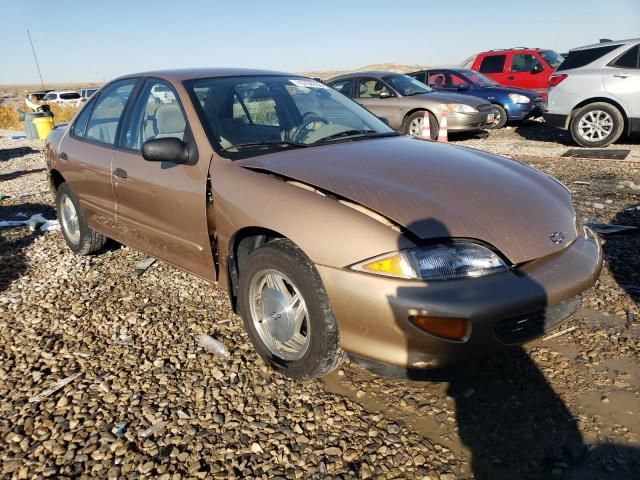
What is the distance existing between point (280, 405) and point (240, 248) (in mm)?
882

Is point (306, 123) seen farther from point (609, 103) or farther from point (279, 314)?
point (609, 103)

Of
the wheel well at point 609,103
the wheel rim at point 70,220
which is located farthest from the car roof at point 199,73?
the wheel well at point 609,103

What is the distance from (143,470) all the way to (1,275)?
119 inches

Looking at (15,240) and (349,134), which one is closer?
(349,134)

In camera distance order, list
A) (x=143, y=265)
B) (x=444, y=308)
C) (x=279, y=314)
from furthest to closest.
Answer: (x=143, y=265), (x=279, y=314), (x=444, y=308)

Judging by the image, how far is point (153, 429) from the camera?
231 centimetres

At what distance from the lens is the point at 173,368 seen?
2.80 m

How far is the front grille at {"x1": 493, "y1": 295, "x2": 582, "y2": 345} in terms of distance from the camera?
210cm

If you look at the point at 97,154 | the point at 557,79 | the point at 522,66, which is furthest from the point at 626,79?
the point at 97,154

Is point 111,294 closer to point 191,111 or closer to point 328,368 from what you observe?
point 191,111

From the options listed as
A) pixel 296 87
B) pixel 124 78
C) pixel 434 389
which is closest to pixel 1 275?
pixel 124 78

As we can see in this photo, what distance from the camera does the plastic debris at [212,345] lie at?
292 cm

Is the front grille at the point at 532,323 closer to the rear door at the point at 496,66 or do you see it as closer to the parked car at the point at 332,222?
the parked car at the point at 332,222

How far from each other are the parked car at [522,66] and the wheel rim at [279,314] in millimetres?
12755
